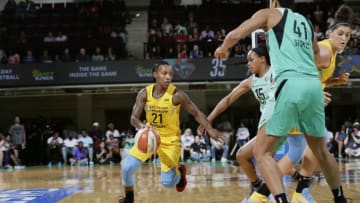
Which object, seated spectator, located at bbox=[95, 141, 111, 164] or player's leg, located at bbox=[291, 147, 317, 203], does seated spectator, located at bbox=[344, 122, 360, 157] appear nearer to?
seated spectator, located at bbox=[95, 141, 111, 164]

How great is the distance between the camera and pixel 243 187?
810 centimetres

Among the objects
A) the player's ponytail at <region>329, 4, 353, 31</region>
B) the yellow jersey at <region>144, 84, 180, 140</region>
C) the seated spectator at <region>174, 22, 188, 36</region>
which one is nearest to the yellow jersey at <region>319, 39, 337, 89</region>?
the player's ponytail at <region>329, 4, 353, 31</region>

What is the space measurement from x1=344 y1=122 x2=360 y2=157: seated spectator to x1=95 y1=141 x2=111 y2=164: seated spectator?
8.27 metres

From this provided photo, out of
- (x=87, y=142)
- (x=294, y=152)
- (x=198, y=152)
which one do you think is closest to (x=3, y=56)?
(x=87, y=142)

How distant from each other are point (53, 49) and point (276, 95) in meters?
18.7

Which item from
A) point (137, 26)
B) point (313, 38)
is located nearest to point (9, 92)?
point (137, 26)

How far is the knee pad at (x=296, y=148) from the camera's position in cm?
549

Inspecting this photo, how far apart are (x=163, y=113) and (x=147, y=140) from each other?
650 millimetres

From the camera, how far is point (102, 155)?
19422 millimetres

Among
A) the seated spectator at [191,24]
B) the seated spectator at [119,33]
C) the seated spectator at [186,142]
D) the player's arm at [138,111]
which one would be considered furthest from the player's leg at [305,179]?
the seated spectator at [119,33]

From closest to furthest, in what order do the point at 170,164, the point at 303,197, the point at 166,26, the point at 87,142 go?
the point at 303,197 < the point at 170,164 < the point at 87,142 < the point at 166,26

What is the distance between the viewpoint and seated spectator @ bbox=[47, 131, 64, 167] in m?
19.7

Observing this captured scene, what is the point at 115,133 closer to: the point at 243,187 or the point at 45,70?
the point at 45,70

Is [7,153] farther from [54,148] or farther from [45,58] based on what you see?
[45,58]
